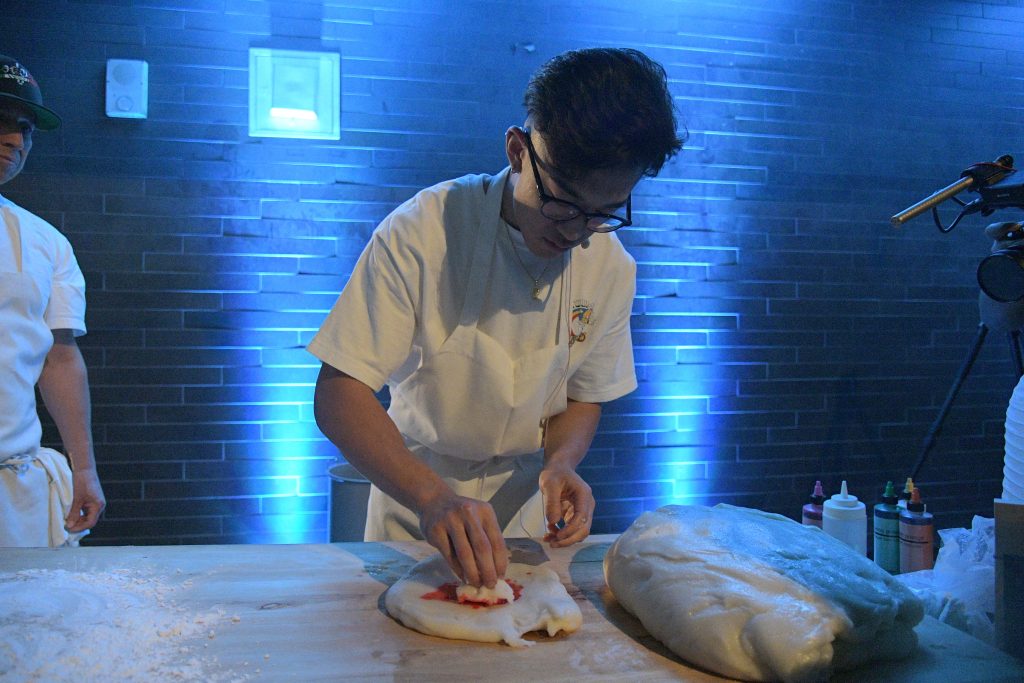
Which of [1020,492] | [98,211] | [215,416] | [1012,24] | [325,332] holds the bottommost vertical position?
[215,416]

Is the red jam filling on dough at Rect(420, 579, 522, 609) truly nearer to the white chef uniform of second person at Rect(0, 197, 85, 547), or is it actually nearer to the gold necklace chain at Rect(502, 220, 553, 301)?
the gold necklace chain at Rect(502, 220, 553, 301)

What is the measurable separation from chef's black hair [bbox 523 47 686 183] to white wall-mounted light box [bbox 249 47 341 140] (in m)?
2.42

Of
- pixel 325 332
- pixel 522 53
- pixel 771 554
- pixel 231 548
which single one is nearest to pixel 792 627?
pixel 771 554

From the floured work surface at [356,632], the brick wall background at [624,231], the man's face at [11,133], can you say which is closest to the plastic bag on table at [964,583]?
the floured work surface at [356,632]

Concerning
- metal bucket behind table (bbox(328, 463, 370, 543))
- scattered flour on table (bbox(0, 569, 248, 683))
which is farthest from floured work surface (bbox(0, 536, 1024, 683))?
metal bucket behind table (bbox(328, 463, 370, 543))

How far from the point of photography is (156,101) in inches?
135

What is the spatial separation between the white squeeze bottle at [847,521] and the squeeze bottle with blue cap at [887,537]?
0.04 m

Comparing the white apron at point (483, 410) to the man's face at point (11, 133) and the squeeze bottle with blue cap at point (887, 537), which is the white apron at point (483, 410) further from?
the man's face at point (11, 133)

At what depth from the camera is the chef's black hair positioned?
1.29 meters

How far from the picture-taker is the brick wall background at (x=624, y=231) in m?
3.42

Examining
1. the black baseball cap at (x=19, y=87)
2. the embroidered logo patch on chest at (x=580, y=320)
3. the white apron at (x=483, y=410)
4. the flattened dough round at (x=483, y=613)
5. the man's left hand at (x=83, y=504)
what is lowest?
the man's left hand at (x=83, y=504)

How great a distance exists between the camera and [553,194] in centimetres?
140

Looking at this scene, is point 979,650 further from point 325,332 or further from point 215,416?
point 215,416

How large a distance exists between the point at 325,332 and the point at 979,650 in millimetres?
1185
